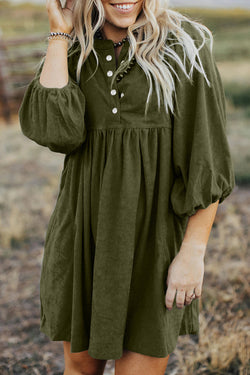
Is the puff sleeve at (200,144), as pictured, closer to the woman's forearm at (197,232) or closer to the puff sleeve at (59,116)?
the woman's forearm at (197,232)

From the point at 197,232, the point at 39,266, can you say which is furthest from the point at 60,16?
the point at 39,266

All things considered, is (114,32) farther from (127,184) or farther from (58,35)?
(127,184)

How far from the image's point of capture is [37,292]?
3777 mm

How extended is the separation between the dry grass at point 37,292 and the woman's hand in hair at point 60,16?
6.18ft

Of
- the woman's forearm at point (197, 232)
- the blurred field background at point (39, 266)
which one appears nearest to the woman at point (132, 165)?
the woman's forearm at point (197, 232)

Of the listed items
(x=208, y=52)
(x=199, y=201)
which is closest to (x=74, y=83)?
(x=208, y=52)

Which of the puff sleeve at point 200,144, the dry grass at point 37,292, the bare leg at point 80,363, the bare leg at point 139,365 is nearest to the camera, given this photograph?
the puff sleeve at point 200,144

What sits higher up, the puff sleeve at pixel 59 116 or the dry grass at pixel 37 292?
the puff sleeve at pixel 59 116

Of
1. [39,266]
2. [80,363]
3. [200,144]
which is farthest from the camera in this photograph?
[39,266]

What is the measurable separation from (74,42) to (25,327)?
2177mm

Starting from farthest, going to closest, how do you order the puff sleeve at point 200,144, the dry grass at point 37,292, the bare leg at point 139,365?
the dry grass at point 37,292 → the bare leg at point 139,365 → the puff sleeve at point 200,144

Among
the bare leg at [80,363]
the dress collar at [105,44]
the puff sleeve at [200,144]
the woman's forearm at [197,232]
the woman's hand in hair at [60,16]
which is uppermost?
the woman's hand in hair at [60,16]

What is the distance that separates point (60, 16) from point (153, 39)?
1.12ft

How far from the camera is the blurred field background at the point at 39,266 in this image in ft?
9.32
